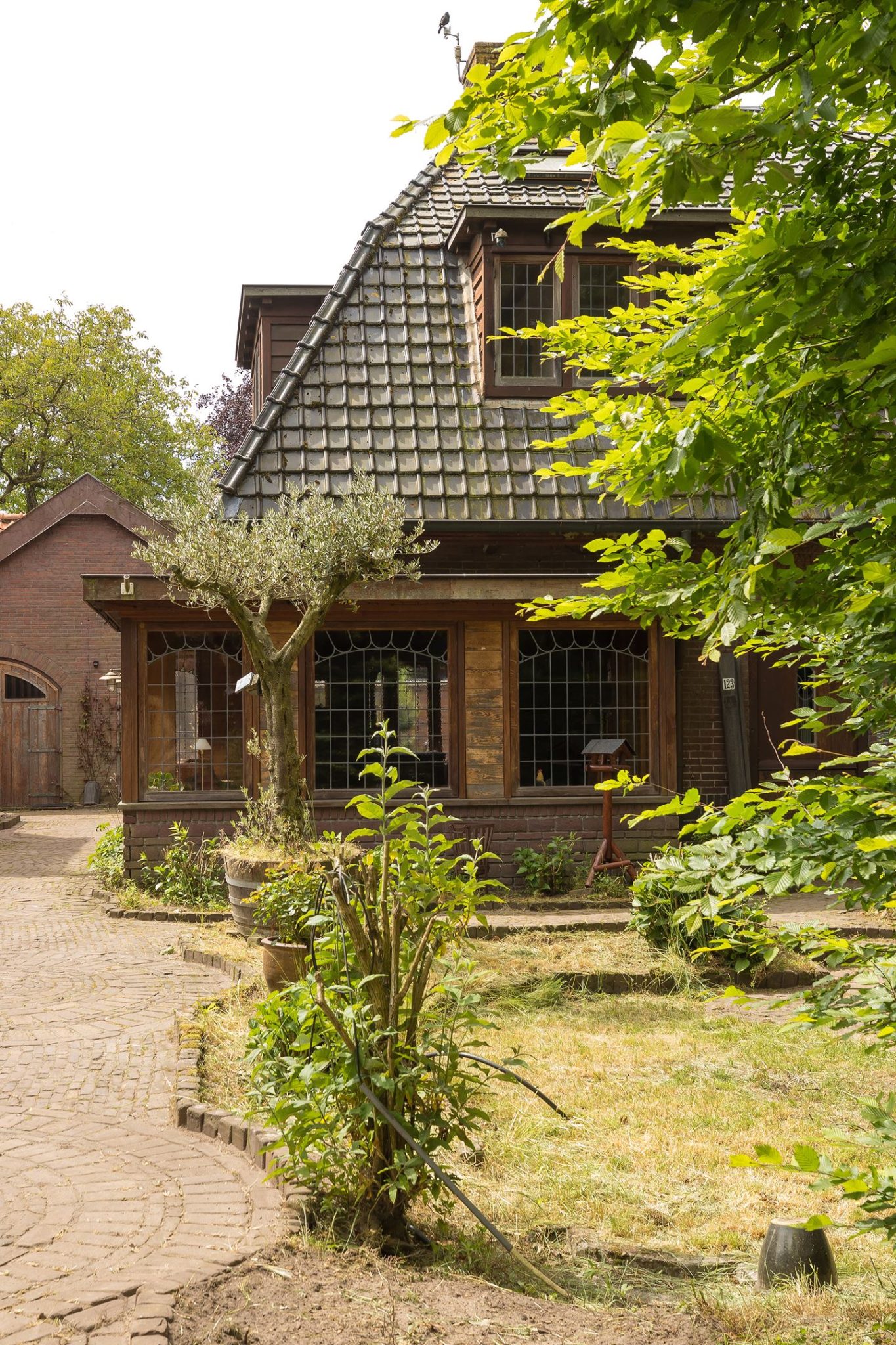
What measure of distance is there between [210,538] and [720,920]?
7532mm

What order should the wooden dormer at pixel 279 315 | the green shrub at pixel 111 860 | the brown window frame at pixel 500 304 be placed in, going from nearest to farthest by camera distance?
1. the green shrub at pixel 111 860
2. the brown window frame at pixel 500 304
3. the wooden dormer at pixel 279 315

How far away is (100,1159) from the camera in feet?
16.7

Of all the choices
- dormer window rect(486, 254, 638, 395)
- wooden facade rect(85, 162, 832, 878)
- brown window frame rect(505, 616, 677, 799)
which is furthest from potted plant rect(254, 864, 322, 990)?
dormer window rect(486, 254, 638, 395)

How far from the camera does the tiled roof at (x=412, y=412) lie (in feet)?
42.0

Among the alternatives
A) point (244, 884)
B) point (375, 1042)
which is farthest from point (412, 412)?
point (375, 1042)

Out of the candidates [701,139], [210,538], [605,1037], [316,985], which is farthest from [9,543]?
[701,139]

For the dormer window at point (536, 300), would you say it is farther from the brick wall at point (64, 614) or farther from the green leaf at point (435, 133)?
the brick wall at point (64, 614)

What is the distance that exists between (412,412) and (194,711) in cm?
399

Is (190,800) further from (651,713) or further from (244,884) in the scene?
(651,713)

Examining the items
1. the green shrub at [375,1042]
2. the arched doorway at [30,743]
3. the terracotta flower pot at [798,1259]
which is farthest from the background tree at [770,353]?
the arched doorway at [30,743]

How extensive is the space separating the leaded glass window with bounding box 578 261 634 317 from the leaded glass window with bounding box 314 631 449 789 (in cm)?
419

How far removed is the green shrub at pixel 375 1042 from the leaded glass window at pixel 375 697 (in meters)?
7.90

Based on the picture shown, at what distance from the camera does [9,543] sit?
93.9ft

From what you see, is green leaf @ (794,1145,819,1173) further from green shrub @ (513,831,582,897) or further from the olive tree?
green shrub @ (513,831,582,897)
